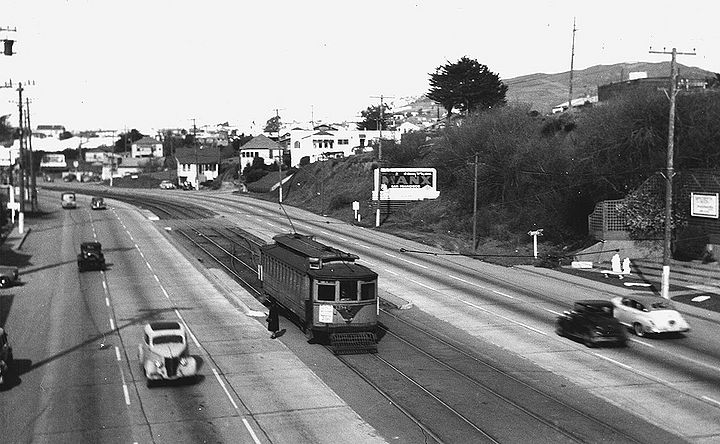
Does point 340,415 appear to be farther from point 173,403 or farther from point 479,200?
point 479,200

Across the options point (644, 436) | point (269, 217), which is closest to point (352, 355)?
point (644, 436)

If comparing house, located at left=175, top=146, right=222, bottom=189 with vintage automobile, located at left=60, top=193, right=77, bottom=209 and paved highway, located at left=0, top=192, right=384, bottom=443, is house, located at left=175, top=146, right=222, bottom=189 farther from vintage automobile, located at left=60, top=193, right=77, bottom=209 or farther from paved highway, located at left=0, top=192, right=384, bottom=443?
paved highway, located at left=0, top=192, right=384, bottom=443

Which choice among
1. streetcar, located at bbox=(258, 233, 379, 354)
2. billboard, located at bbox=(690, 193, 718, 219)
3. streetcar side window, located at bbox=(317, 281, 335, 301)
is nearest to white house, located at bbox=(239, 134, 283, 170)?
billboard, located at bbox=(690, 193, 718, 219)

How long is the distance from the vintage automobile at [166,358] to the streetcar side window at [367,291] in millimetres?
6905

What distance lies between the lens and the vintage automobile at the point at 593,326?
2994cm

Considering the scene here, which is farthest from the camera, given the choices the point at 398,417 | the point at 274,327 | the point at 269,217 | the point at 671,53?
the point at 269,217

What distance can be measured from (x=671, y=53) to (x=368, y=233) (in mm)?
36183

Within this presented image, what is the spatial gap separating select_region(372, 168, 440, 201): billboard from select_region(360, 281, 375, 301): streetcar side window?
5159cm

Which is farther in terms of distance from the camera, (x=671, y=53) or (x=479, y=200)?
(x=479, y=200)

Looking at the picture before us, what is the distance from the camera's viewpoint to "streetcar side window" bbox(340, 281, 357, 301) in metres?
29.1

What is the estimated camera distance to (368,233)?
2813 inches

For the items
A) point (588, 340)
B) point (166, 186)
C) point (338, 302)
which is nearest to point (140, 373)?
point (338, 302)

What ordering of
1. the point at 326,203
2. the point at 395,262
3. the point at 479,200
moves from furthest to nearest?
the point at 326,203 → the point at 479,200 → the point at 395,262

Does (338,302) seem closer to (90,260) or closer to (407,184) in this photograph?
(90,260)
